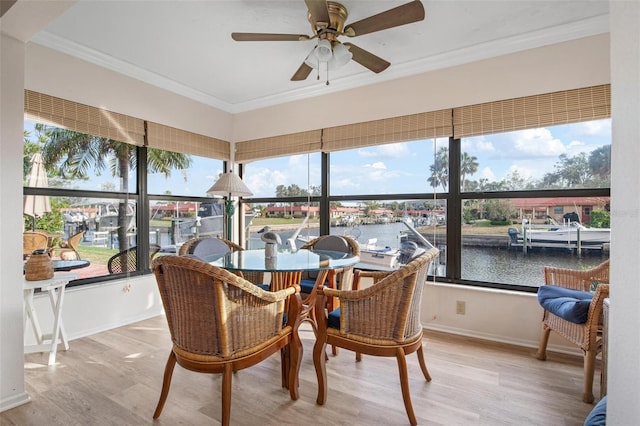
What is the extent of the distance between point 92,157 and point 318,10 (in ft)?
8.71

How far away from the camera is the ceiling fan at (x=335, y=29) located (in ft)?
5.96

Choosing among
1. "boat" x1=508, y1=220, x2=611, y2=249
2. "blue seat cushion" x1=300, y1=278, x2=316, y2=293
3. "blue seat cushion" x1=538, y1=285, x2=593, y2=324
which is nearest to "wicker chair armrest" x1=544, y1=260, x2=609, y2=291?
"blue seat cushion" x1=538, y1=285, x2=593, y2=324

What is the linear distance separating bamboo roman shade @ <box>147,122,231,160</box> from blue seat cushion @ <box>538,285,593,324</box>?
3.80 meters

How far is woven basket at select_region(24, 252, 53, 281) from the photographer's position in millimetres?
2451

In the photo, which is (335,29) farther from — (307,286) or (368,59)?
(307,286)

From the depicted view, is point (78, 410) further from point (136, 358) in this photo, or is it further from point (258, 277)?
point (258, 277)

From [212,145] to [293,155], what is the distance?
108 cm

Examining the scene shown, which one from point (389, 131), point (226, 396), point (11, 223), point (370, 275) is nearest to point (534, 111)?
point (389, 131)

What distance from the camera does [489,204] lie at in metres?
2.98

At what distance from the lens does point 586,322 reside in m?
1.99

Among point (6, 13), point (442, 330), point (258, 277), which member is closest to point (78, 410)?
point (258, 277)

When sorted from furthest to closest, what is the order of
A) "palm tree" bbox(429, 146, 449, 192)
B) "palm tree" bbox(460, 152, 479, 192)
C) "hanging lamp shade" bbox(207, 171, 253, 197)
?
"hanging lamp shade" bbox(207, 171, 253, 197) → "palm tree" bbox(429, 146, 449, 192) → "palm tree" bbox(460, 152, 479, 192)

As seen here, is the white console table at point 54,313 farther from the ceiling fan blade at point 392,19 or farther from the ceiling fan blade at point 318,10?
the ceiling fan blade at point 392,19

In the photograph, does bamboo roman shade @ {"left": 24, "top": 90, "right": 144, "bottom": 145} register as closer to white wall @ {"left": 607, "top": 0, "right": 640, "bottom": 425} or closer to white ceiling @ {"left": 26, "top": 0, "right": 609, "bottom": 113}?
white ceiling @ {"left": 26, "top": 0, "right": 609, "bottom": 113}
